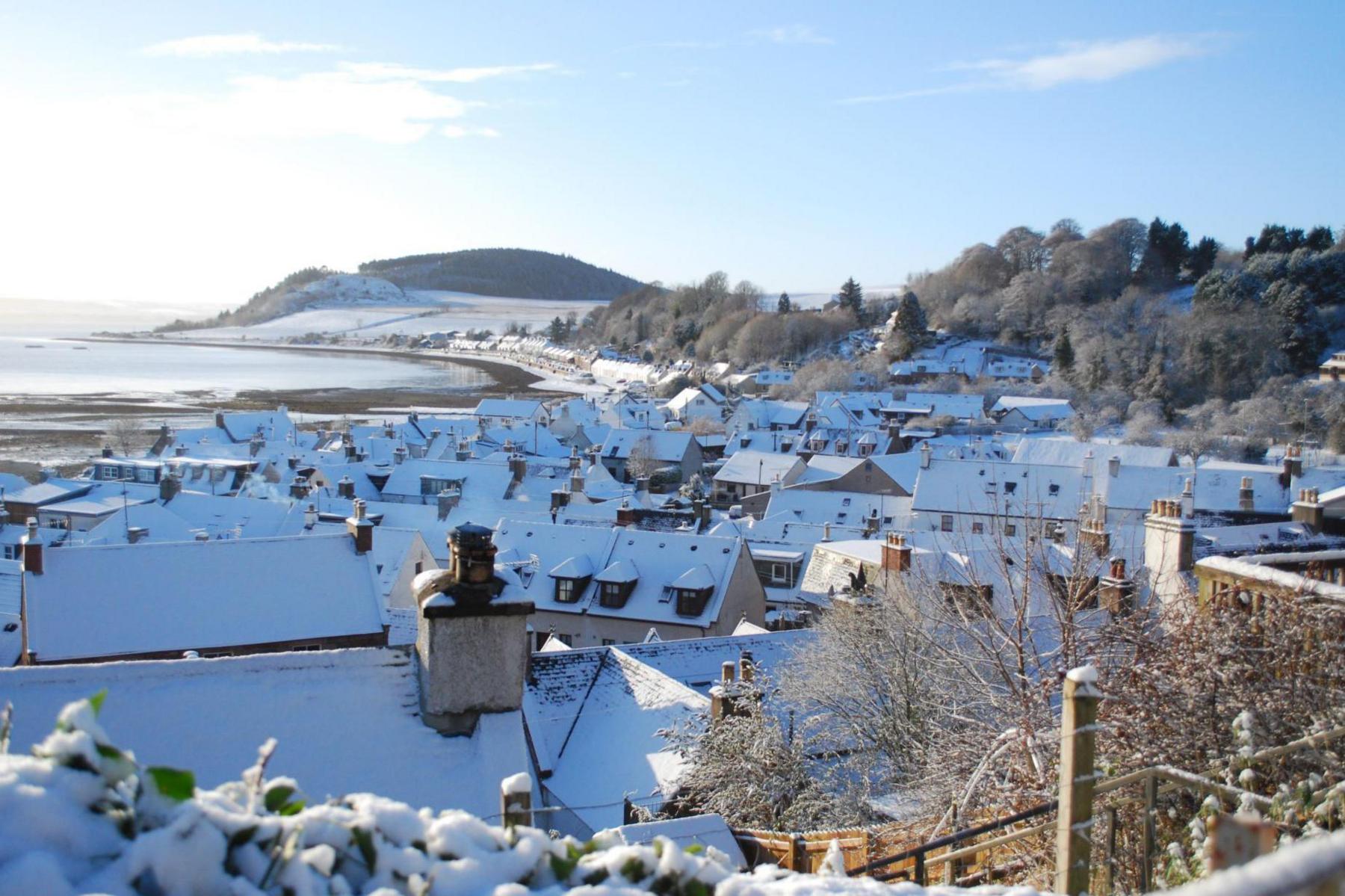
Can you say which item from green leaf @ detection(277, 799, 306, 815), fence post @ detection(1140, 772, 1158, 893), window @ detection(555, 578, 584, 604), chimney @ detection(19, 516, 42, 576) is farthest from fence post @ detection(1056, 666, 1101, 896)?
window @ detection(555, 578, 584, 604)

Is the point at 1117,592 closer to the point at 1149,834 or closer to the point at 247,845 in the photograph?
the point at 1149,834

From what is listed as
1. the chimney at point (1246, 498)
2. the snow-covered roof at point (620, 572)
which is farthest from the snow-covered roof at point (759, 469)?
the snow-covered roof at point (620, 572)

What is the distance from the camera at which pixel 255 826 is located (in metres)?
2.50

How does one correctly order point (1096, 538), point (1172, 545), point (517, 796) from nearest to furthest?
point (517, 796) < point (1096, 538) < point (1172, 545)

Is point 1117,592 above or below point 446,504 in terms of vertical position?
above

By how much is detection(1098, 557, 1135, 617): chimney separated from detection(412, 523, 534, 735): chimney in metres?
7.86

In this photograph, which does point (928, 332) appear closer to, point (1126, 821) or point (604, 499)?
point (604, 499)

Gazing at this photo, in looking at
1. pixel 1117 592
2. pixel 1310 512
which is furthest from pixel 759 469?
pixel 1117 592

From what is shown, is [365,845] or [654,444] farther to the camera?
[654,444]

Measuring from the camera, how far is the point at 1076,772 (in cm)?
497

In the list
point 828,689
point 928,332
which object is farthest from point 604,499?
point 928,332

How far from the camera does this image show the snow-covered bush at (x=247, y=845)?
2316 millimetres

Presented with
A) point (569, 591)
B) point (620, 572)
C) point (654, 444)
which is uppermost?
point (654, 444)

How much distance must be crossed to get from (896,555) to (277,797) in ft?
68.8
